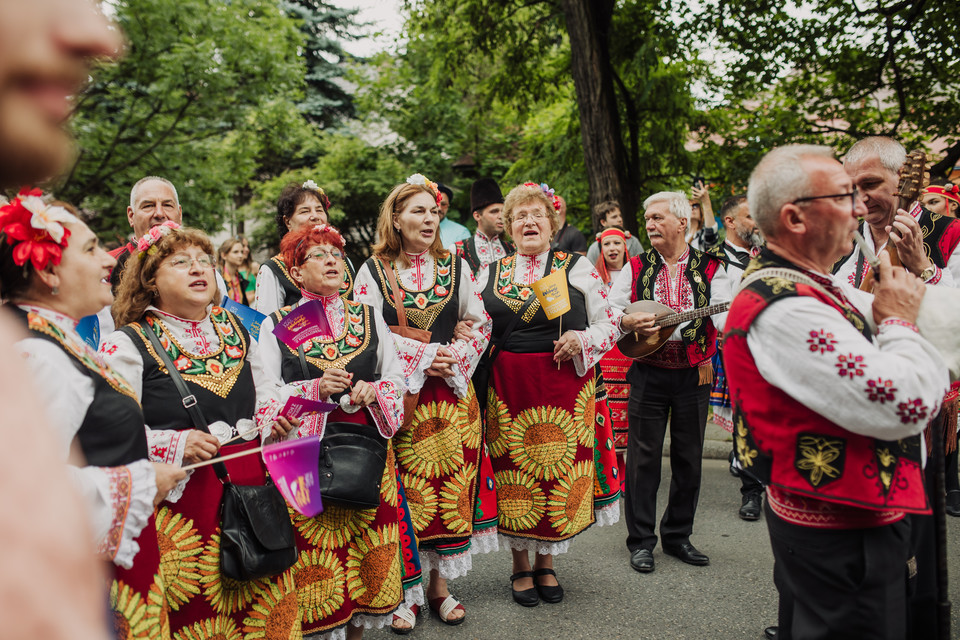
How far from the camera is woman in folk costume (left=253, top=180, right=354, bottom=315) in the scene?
4.05 metres

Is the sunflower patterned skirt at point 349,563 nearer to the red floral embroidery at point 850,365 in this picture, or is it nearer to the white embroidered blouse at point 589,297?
the white embroidered blouse at point 589,297

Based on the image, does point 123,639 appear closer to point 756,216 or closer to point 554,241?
point 756,216

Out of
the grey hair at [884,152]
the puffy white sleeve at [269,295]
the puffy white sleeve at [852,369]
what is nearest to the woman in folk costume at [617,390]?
the grey hair at [884,152]

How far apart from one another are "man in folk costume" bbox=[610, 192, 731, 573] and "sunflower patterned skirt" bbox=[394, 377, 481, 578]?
1.35m

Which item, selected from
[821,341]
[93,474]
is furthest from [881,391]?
[93,474]

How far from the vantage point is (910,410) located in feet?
5.86

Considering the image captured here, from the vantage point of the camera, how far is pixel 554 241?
7.20 metres

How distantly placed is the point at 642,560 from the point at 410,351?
84.7 inches

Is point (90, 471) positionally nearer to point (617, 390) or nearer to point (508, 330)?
point (508, 330)

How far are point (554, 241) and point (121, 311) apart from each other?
4.98m

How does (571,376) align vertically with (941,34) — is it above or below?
below

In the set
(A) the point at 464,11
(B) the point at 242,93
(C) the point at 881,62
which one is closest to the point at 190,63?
(B) the point at 242,93

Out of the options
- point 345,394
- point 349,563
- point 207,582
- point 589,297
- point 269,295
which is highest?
point 269,295

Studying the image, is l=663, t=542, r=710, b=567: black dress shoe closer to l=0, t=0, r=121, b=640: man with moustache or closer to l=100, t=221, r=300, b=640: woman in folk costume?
l=100, t=221, r=300, b=640: woman in folk costume
